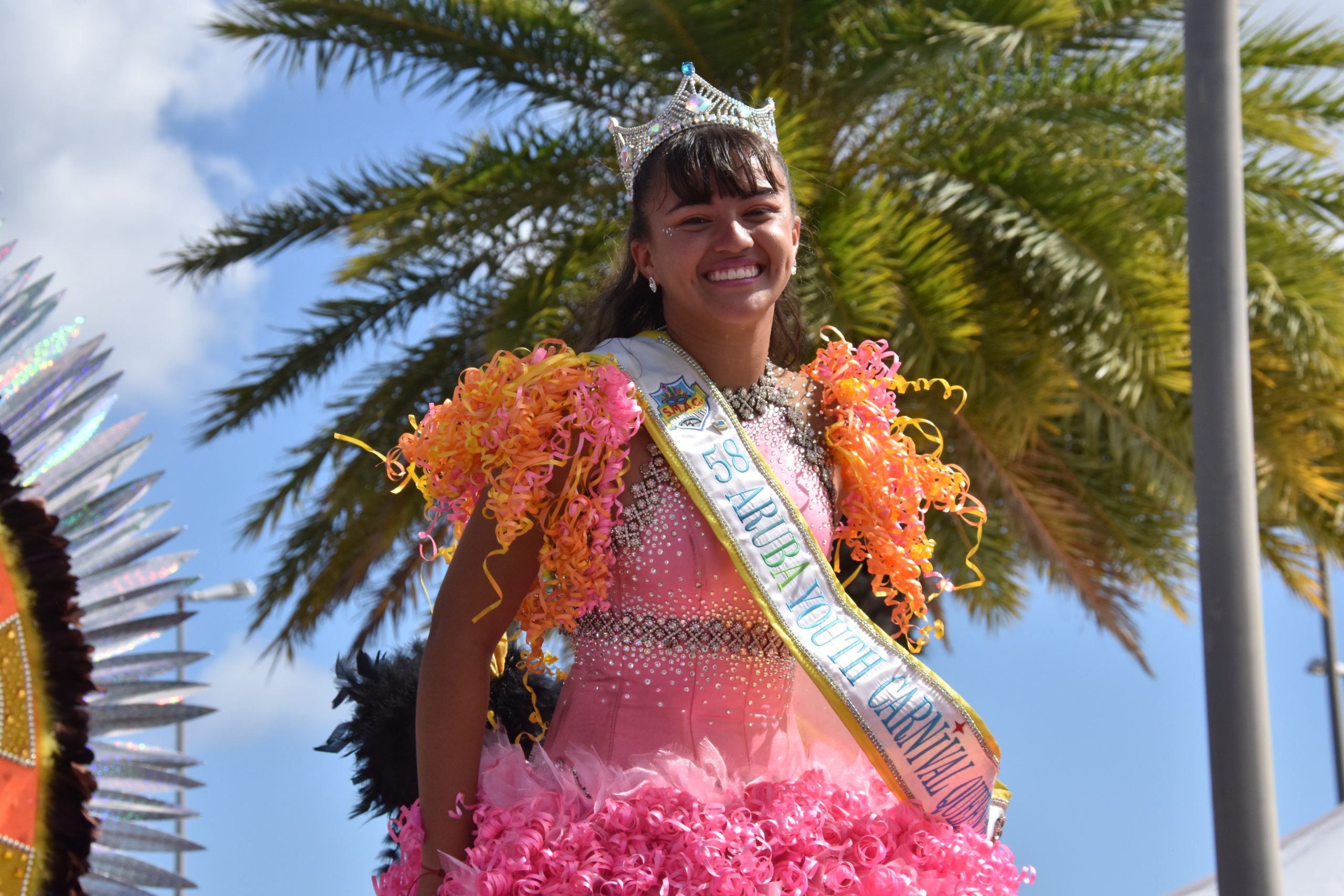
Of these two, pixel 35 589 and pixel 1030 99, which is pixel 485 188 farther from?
pixel 35 589

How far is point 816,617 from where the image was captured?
2049 millimetres

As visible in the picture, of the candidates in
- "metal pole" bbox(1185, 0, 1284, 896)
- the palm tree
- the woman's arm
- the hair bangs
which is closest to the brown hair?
the hair bangs

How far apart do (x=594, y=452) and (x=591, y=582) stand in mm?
185

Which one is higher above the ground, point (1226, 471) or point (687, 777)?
point (1226, 471)

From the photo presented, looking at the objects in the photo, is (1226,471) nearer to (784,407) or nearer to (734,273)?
(784,407)

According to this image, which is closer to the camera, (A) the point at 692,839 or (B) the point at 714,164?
(A) the point at 692,839

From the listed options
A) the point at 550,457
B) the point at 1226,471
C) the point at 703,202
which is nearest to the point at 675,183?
the point at 703,202

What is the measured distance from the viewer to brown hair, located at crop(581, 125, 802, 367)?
6.79 ft

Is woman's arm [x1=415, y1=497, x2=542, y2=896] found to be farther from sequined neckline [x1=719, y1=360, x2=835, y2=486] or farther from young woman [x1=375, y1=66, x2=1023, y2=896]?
sequined neckline [x1=719, y1=360, x2=835, y2=486]

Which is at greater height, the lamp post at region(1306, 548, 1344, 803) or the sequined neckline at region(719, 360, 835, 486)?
the sequined neckline at region(719, 360, 835, 486)

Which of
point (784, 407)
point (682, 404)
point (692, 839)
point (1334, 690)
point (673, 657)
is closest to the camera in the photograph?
point (692, 839)

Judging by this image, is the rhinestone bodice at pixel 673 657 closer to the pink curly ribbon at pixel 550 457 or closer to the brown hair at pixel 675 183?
the pink curly ribbon at pixel 550 457

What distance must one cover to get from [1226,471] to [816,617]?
83.3 inches

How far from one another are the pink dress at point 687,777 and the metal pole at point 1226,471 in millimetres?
1907
